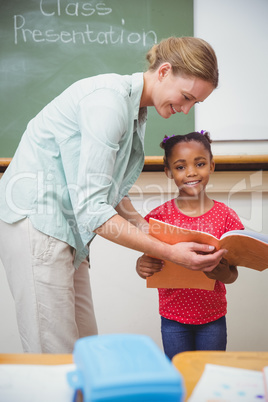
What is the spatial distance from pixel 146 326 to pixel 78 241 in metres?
1.04

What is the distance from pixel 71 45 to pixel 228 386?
1777 millimetres

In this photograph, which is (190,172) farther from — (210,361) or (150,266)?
(210,361)

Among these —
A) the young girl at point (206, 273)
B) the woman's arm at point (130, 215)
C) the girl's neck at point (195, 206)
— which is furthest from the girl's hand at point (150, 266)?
the girl's neck at point (195, 206)

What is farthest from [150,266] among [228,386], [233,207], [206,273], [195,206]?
[233,207]

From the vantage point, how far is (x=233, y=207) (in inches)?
79.5

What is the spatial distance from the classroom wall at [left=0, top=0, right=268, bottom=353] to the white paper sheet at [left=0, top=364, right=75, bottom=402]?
1.40 meters

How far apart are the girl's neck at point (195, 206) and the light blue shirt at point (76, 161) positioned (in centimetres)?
39

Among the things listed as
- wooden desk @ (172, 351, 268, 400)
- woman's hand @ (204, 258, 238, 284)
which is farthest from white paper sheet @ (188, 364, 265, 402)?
woman's hand @ (204, 258, 238, 284)

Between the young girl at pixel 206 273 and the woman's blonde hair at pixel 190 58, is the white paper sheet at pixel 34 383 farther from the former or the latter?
the woman's blonde hair at pixel 190 58

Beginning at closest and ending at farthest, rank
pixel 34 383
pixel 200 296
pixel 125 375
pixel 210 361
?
pixel 125 375 → pixel 34 383 → pixel 210 361 → pixel 200 296

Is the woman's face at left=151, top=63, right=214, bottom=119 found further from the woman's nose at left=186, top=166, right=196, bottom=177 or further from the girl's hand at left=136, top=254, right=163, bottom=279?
the girl's hand at left=136, top=254, right=163, bottom=279

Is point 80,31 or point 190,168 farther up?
point 80,31

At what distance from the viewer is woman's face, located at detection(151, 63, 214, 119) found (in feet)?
3.93

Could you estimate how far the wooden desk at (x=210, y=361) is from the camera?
679 mm
